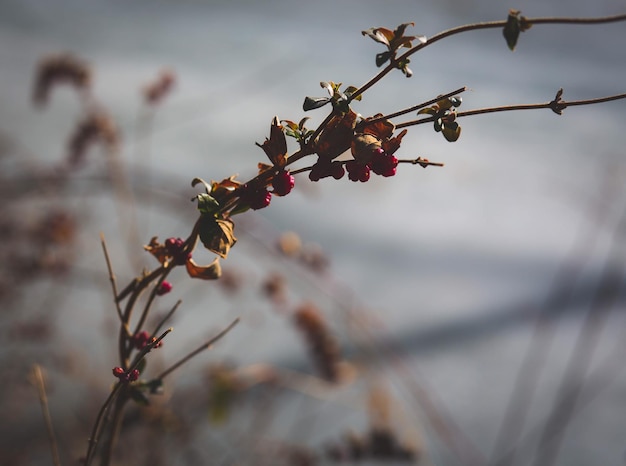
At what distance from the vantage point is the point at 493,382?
0.72m

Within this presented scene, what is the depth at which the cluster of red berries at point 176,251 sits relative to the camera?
0.19 metres

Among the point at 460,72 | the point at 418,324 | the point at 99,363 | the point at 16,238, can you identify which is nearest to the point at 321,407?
the point at 418,324

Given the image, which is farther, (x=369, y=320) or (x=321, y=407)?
(x=321, y=407)

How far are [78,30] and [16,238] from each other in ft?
1.43

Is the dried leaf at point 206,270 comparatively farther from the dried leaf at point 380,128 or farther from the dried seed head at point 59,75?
the dried seed head at point 59,75

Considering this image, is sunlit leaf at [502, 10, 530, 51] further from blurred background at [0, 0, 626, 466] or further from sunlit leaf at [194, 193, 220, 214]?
blurred background at [0, 0, 626, 466]

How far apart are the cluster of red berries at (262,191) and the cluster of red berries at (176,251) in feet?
0.08

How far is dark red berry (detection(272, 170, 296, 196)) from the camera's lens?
18cm

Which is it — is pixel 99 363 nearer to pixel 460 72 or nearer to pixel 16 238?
pixel 16 238

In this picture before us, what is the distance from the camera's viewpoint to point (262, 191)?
18 cm

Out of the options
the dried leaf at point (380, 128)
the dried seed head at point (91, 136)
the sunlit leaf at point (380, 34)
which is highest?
the dried seed head at point (91, 136)

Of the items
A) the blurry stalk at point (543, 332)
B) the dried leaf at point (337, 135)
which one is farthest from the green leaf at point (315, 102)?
the blurry stalk at point (543, 332)

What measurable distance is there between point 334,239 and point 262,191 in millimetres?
642

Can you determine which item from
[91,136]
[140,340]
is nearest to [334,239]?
[91,136]
